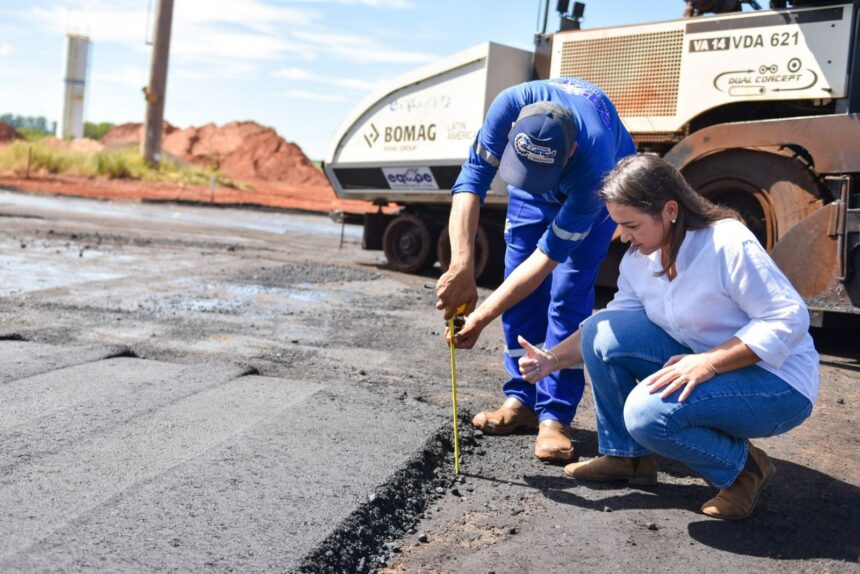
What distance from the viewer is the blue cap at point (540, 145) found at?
3463mm

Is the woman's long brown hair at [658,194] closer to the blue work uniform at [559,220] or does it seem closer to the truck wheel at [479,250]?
the blue work uniform at [559,220]

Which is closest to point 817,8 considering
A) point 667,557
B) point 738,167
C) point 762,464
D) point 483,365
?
point 738,167

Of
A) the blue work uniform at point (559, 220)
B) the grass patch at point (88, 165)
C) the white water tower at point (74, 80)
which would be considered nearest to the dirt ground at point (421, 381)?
the blue work uniform at point (559, 220)

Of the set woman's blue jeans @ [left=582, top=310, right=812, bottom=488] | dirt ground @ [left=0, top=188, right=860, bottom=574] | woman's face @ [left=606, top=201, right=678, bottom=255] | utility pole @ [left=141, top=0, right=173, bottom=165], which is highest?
utility pole @ [left=141, top=0, right=173, bottom=165]

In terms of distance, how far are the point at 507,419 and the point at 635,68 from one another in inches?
212

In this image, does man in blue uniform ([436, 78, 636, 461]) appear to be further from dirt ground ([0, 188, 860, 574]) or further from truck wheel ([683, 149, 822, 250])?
truck wheel ([683, 149, 822, 250])

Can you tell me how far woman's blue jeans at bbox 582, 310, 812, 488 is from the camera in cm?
314

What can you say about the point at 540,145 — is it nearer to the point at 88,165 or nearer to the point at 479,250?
the point at 479,250

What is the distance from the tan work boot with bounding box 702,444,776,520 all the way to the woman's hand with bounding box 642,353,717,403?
1.63ft

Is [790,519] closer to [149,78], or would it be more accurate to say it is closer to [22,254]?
[22,254]

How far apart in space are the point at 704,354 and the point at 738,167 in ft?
16.3

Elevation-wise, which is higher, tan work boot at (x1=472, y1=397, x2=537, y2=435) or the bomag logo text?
the bomag logo text

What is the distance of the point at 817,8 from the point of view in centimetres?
739

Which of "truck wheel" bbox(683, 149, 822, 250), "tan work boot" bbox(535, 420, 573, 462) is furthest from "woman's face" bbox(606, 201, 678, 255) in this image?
"truck wheel" bbox(683, 149, 822, 250)
